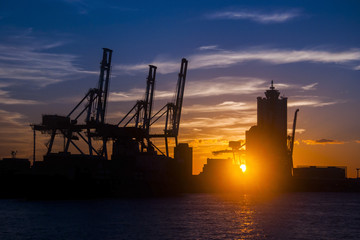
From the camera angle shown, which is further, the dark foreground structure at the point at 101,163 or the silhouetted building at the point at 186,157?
the silhouetted building at the point at 186,157

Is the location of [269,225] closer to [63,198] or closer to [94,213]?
[94,213]

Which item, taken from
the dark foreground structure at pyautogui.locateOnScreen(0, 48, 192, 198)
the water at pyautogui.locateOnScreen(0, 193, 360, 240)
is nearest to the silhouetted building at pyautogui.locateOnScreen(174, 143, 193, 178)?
the dark foreground structure at pyautogui.locateOnScreen(0, 48, 192, 198)

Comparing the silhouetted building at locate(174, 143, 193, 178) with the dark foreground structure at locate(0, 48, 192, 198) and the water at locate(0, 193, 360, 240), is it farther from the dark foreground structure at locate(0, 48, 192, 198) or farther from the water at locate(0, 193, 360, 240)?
the water at locate(0, 193, 360, 240)

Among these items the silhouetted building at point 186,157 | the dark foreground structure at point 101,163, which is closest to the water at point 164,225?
the dark foreground structure at point 101,163

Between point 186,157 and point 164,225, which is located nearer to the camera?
point 164,225

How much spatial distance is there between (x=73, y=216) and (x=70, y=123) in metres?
49.7

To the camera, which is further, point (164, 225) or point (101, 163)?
point (101, 163)

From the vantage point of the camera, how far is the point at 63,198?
116 metres

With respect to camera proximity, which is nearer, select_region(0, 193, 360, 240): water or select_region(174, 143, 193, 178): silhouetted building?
select_region(0, 193, 360, 240): water

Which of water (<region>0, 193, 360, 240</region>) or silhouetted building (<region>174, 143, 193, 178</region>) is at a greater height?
silhouetted building (<region>174, 143, 193, 178</region>)

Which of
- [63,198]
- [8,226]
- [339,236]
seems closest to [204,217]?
[339,236]

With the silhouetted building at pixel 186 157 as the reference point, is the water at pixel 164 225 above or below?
below

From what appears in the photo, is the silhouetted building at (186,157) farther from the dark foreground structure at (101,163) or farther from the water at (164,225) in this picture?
the water at (164,225)

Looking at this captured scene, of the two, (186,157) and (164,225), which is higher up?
(186,157)
